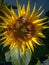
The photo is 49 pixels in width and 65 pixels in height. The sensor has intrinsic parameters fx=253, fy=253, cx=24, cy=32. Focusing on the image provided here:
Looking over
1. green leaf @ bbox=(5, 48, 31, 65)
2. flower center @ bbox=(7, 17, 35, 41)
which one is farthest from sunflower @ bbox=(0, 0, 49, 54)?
green leaf @ bbox=(5, 48, 31, 65)

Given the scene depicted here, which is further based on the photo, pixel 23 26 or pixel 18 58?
pixel 18 58

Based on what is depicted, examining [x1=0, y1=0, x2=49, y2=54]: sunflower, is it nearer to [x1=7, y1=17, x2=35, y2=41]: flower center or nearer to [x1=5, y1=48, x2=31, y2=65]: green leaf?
[x1=7, y1=17, x2=35, y2=41]: flower center

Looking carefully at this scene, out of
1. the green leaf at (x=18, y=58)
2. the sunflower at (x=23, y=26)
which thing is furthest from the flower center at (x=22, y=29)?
the green leaf at (x=18, y=58)

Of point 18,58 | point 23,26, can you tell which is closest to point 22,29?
point 23,26

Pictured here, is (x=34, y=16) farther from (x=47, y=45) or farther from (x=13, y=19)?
(x=47, y=45)

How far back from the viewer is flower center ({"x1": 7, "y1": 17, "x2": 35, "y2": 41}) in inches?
27.5

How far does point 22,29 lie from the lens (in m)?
0.72

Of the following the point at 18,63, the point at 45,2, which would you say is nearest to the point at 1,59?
the point at 18,63

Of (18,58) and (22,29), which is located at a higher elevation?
(22,29)

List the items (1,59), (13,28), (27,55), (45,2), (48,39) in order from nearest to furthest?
1. (13,28)
2. (27,55)
3. (48,39)
4. (1,59)
5. (45,2)

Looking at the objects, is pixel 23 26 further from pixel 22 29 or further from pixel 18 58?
pixel 18 58

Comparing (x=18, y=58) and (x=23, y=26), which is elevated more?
(x=23, y=26)

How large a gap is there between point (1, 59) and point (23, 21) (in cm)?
52

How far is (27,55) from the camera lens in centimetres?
90
